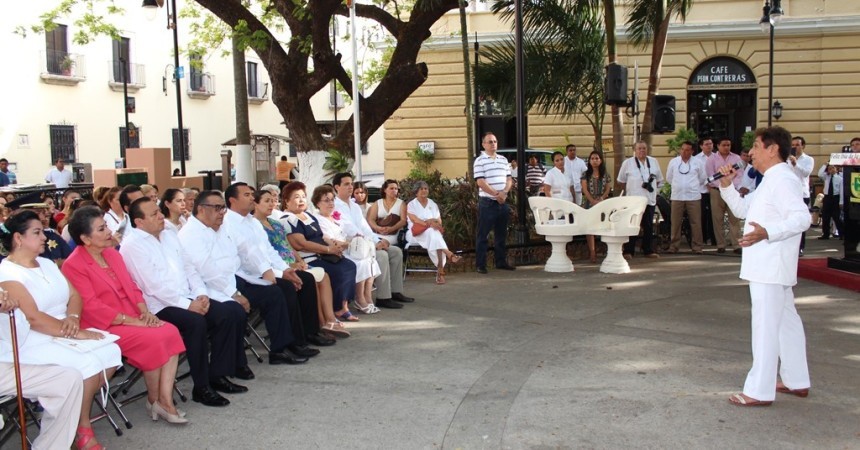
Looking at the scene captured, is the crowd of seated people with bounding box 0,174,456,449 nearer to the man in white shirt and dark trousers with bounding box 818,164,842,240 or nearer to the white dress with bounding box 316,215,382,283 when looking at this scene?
the white dress with bounding box 316,215,382,283

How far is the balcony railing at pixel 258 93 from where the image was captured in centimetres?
4238

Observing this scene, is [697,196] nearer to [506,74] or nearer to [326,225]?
[506,74]

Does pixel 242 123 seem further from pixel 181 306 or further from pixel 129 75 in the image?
pixel 129 75

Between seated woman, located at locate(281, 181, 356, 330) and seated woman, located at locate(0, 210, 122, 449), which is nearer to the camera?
seated woman, located at locate(0, 210, 122, 449)

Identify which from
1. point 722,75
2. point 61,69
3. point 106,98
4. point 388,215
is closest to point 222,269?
point 388,215

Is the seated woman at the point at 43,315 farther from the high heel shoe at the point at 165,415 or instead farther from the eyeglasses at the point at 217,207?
the eyeglasses at the point at 217,207

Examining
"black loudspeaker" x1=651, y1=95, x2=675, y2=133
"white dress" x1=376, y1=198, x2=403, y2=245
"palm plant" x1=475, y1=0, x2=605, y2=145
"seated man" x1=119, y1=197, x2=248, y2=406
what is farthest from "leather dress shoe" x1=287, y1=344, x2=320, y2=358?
"palm plant" x1=475, y1=0, x2=605, y2=145

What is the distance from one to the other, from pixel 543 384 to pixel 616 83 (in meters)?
7.00

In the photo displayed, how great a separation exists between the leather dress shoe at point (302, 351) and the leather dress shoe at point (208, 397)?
1.21 m

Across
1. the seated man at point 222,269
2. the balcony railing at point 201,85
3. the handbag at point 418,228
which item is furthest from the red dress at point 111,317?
the balcony railing at point 201,85

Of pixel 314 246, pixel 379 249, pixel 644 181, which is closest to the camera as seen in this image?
pixel 314 246

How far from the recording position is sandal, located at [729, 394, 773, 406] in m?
5.41

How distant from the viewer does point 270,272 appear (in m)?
6.98

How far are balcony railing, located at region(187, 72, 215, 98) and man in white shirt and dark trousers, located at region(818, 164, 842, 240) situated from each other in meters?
29.1
